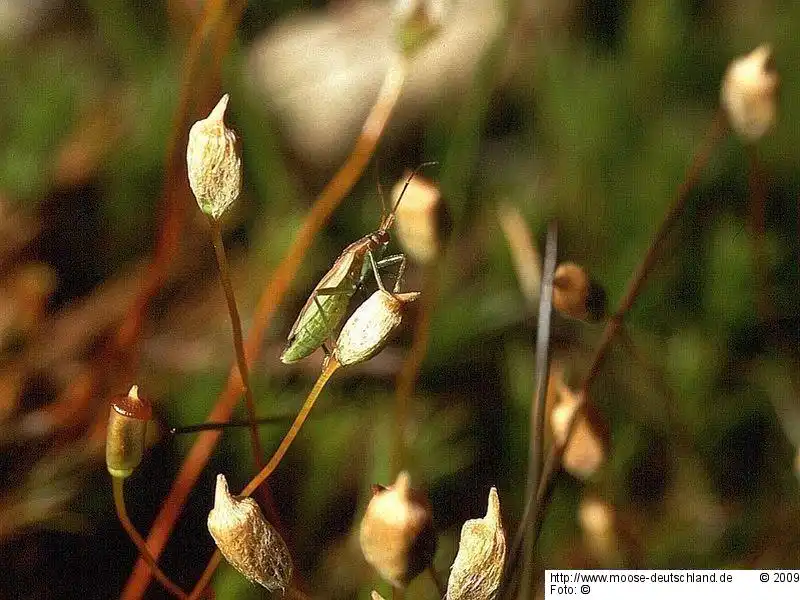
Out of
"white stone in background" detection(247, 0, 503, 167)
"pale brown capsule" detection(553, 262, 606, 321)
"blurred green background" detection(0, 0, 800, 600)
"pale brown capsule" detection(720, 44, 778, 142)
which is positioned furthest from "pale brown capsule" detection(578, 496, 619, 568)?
"white stone in background" detection(247, 0, 503, 167)

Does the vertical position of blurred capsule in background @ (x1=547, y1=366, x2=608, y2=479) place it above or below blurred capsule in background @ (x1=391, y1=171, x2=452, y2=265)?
below

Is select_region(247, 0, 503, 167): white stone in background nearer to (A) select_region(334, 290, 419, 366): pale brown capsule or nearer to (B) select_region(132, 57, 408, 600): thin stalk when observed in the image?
(B) select_region(132, 57, 408, 600): thin stalk

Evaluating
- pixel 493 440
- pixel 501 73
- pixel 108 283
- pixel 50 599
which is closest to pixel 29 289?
pixel 108 283

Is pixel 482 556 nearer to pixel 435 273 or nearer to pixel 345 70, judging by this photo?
pixel 435 273

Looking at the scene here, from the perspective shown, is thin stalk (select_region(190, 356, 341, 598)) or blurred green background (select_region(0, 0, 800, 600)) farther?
blurred green background (select_region(0, 0, 800, 600))

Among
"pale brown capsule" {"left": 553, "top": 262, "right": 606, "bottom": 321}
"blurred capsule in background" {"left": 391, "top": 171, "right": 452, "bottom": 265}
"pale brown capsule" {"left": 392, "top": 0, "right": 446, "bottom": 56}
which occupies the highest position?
"pale brown capsule" {"left": 392, "top": 0, "right": 446, "bottom": 56}

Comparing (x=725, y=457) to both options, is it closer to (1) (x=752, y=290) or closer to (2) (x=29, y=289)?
(1) (x=752, y=290)
